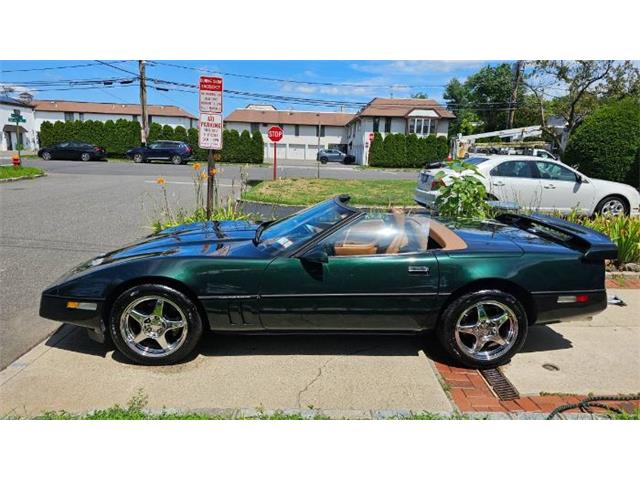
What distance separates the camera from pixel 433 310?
10.3 ft

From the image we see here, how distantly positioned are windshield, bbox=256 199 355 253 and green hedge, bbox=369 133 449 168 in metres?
34.7

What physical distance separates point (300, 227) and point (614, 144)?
1077 cm

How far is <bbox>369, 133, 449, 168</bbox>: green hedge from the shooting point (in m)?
37.0

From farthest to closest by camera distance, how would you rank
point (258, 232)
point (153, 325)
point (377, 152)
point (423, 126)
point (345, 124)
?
point (345, 124), point (423, 126), point (377, 152), point (258, 232), point (153, 325)

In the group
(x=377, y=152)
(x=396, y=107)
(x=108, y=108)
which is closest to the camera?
(x=377, y=152)

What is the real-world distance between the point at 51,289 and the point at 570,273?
404 centimetres

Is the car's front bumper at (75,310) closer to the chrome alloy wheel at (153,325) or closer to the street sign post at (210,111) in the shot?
the chrome alloy wheel at (153,325)

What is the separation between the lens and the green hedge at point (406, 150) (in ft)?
121

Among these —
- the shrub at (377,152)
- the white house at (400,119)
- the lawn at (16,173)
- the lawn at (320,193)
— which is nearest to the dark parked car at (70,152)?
the lawn at (16,173)

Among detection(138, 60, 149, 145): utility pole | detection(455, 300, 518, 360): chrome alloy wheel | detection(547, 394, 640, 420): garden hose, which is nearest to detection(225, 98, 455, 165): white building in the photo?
detection(138, 60, 149, 145): utility pole

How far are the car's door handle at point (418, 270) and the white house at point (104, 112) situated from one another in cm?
5381

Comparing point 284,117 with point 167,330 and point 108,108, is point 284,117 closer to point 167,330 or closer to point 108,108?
point 108,108

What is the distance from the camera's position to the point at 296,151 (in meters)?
54.8

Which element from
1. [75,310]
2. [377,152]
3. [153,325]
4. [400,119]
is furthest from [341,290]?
[400,119]
